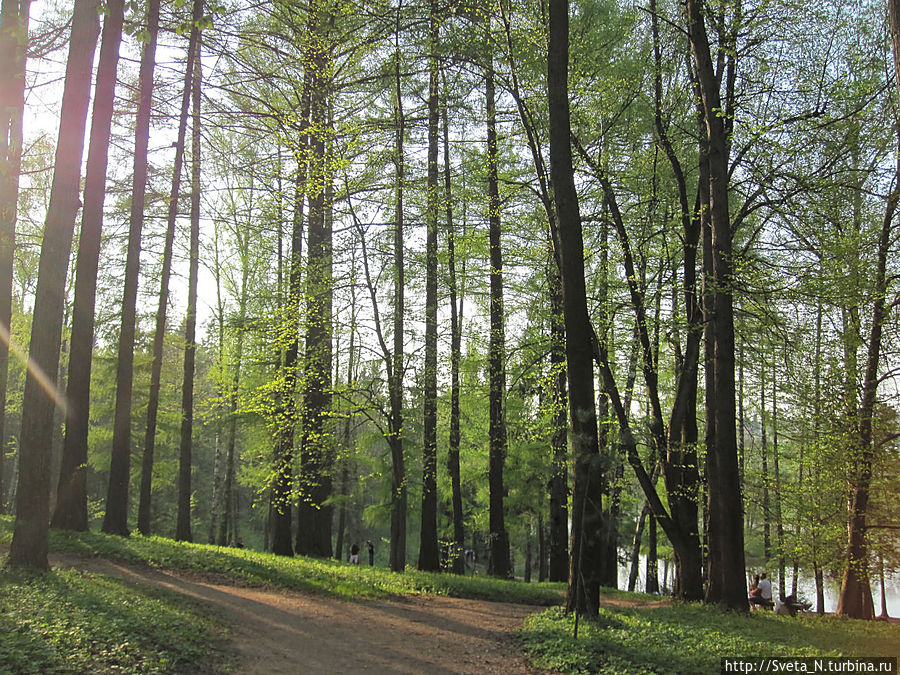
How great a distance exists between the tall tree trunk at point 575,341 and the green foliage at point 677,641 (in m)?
0.58

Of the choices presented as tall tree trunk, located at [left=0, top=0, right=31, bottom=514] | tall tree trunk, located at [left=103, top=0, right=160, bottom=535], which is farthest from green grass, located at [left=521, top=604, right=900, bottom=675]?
tall tree trunk, located at [left=103, top=0, right=160, bottom=535]

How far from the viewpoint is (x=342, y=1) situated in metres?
11.2

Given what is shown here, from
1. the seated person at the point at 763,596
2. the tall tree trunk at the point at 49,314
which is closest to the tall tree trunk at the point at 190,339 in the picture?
the tall tree trunk at the point at 49,314

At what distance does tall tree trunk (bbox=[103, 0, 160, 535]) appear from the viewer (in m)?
12.6

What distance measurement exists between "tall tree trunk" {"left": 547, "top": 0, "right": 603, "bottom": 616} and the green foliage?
0.58 m

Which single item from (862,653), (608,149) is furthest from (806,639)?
(608,149)

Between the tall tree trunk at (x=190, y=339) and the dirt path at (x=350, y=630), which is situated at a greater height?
the tall tree trunk at (x=190, y=339)

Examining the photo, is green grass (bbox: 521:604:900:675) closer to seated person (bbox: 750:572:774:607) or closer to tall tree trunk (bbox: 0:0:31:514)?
seated person (bbox: 750:572:774:607)

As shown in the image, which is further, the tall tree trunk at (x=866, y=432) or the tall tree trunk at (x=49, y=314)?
the tall tree trunk at (x=866, y=432)

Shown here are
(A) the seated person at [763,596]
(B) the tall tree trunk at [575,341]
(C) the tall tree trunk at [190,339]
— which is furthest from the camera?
(C) the tall tree trunk at [190,339]

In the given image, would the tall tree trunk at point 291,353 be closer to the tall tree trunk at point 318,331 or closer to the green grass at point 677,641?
the tall tree trunk at point 318,331

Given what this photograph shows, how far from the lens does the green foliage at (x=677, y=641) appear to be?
597 centimetres

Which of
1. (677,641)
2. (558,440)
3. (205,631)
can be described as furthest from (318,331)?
(677,641)

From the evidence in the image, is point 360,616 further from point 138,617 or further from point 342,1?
point 342,1
